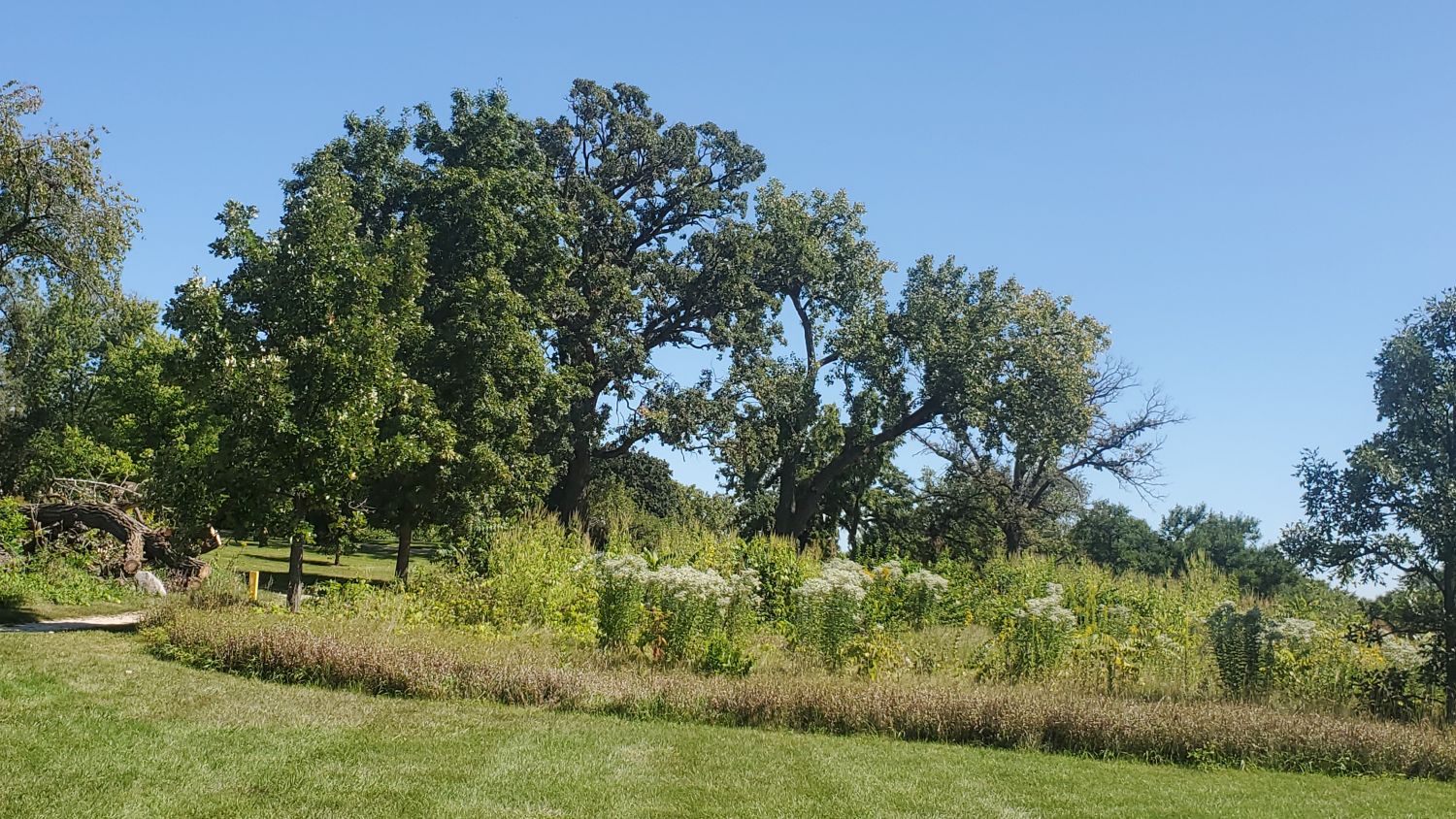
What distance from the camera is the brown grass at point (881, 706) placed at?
26.2 feet

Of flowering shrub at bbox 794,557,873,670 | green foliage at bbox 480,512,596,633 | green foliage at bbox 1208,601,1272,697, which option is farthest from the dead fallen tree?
green foliage at bbox 1208,601,1272,697

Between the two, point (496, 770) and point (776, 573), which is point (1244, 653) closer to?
point (776, 573)

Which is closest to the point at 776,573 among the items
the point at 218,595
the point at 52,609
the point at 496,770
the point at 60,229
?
the point at 218,595

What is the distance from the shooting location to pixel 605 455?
2509 cm

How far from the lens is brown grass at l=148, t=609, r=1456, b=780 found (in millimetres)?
7977

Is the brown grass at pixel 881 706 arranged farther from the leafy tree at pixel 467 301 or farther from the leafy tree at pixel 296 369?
the leafy tree at pixel 467 301

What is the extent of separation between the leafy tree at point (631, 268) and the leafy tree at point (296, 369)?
9.81 m

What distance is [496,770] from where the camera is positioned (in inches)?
251

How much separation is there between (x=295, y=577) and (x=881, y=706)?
26.5 feet

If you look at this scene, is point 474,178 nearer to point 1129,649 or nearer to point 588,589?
point 588,589

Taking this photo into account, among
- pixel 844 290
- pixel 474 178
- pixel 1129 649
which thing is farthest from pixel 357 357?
pixel 844 290

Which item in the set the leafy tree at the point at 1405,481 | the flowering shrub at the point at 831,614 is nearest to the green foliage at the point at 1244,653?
the leafy tree at the point at 1405,481

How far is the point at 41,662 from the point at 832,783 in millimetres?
7753

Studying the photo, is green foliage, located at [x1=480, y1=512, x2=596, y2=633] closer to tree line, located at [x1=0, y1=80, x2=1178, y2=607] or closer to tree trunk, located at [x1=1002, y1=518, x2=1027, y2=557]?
tree line, located at [x1=0, y1=80, x2=1178, y2=607]
